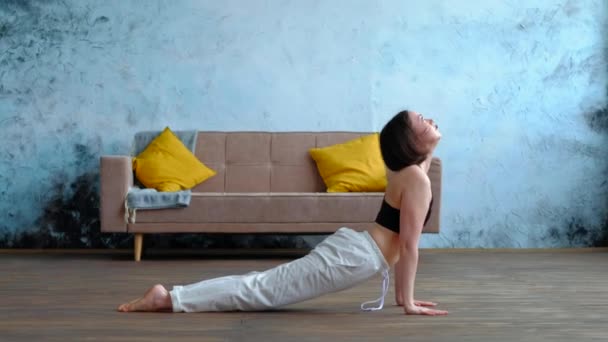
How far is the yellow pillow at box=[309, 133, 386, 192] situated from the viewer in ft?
18.5

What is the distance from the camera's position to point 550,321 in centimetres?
312

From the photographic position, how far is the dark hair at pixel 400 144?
3.12 meters

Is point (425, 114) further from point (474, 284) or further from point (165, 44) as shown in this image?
point (474, 284)

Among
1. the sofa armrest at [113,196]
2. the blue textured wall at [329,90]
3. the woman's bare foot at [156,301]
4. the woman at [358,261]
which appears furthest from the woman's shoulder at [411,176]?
the blue textured wall at [329,90]

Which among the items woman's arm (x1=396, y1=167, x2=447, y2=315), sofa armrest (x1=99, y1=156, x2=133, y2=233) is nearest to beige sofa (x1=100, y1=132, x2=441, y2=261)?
sofa armrest (x1=99, y1=156, x2=133, y2=233)

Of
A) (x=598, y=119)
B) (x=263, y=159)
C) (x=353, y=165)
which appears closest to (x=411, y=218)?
(x=353, y=165)

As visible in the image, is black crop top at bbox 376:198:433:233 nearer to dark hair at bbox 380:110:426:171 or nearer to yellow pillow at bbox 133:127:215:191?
dark hair at bbox 380:110:426:171

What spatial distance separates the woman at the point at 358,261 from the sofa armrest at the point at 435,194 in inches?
90.2

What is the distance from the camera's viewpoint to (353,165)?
5719 millimetres

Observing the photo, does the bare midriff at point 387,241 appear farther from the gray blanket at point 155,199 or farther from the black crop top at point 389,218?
the gray blanket at point 155,199

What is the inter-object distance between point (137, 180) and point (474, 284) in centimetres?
239

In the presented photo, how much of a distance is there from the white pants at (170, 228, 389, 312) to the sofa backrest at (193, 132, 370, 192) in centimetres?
277

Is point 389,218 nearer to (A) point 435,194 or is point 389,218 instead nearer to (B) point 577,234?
(A) point 435,194

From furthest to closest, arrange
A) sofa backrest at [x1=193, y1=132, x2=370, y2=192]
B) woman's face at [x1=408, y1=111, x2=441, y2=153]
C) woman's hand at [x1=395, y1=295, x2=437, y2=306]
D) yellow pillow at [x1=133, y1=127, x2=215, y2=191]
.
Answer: sofa backrest at [x1=193, y1=132, x2=370, y2=192] → yellow pillow at [x1=133, y1=127, x2=215, y2=191] → woman's hand at [x1=395, y1=295, x2=437, y2=306] → woman's face at [x1=408, y1=111, x2=441, y2=153]
